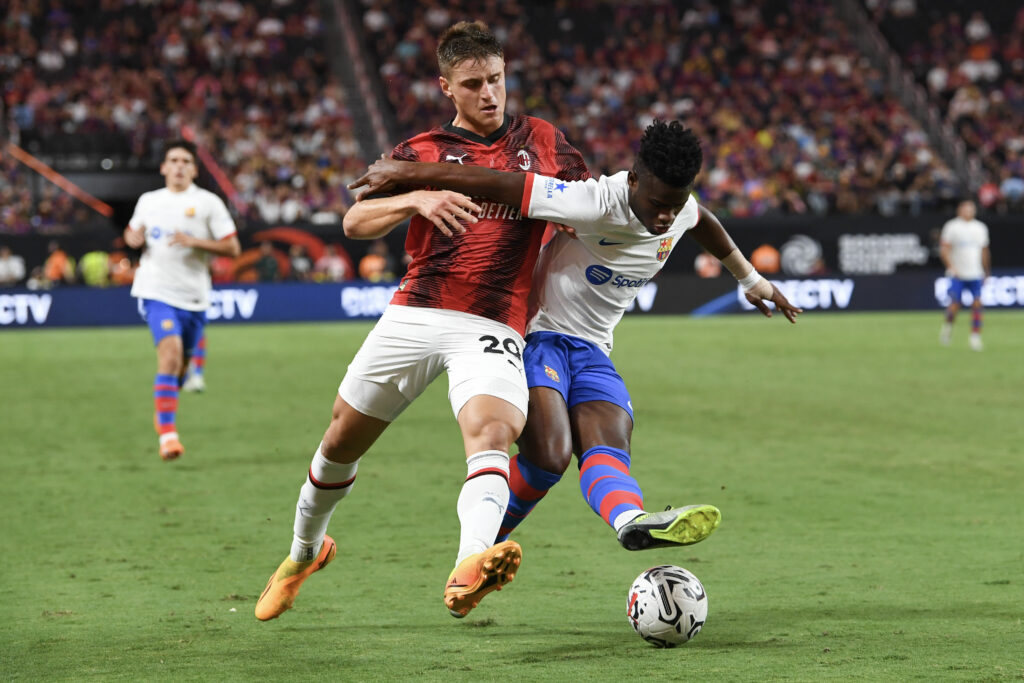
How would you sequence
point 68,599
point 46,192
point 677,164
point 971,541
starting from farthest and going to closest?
point 46,192 → point 971,541 → point 68,599 → point 677,164

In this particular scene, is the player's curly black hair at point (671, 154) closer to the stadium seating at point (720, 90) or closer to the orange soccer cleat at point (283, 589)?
the orange soccer cleat at point (283, 589)

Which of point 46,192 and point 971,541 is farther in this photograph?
point 46,192

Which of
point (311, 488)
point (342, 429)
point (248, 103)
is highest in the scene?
point (342, 429)

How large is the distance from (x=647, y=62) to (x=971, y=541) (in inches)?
1173

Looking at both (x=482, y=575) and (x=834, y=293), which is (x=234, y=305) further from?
(x=482, y=575)

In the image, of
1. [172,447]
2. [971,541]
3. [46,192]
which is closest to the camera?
[971,541]

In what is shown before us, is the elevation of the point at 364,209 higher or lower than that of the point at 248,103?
higher

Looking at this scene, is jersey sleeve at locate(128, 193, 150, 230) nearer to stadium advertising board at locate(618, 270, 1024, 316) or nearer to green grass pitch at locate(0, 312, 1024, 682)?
green grass pitch at locate(0, 312, 1024, 682)

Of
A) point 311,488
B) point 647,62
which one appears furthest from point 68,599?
point 647,62

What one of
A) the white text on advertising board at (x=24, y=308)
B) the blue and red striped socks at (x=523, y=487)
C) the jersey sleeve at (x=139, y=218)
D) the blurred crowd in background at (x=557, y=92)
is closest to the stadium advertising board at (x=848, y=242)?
the blurred crowd in background at (x=557, y=92)

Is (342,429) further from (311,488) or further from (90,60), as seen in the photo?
(90,60)

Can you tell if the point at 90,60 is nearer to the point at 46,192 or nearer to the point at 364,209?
the point at 46,192

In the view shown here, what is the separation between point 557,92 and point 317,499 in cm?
2924

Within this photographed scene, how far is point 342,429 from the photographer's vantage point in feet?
17.6
